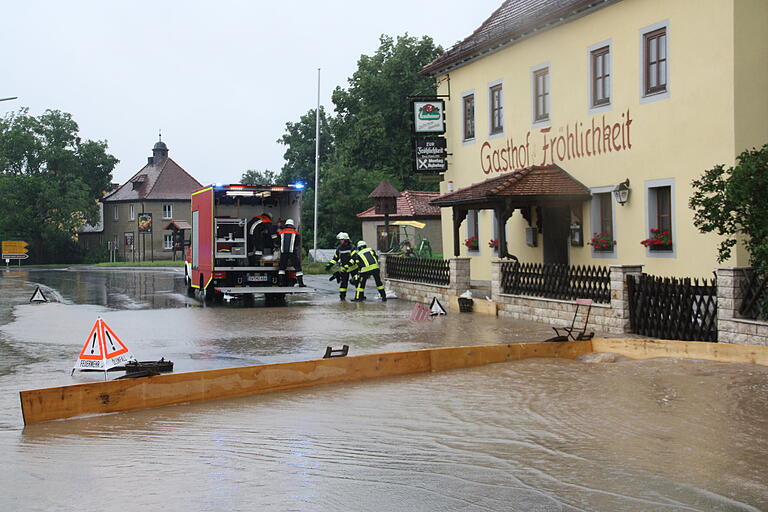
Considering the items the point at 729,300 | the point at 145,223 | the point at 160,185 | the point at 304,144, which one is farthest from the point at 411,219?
the point at 304,144

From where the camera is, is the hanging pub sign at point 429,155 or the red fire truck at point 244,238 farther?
the hanging pub sign at point 429,155

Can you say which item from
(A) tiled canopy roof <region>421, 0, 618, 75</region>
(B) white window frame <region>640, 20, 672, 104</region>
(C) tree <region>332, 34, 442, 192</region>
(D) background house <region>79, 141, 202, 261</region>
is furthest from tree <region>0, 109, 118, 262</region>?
(B) white window frame <region>640, 20, 672, 104</region>

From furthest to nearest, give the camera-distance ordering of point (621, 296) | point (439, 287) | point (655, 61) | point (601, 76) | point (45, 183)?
point (45, 183)
point (439, 287)
point (601, 76)
point (655, 61)
point (621, 296)

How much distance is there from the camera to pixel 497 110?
26484mm

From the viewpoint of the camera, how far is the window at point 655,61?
770 inches

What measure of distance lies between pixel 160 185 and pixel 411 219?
42.8 metres

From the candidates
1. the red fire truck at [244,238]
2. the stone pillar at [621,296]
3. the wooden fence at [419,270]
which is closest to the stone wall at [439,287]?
the wooden fence at [419,270]

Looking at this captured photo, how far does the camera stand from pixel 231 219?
2481 cm

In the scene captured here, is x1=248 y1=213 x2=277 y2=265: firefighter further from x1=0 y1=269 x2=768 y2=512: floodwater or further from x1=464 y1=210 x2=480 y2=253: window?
x1=0 y1=269 x2=768 y2=512: floodwater

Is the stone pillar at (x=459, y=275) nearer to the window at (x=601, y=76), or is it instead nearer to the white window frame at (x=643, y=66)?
the window at (x=601, y=76)

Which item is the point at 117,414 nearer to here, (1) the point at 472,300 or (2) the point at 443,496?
(2) the point at 443,496

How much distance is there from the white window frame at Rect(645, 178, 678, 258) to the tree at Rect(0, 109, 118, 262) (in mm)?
70947

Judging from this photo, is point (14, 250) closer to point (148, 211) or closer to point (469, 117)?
point (148, 211)

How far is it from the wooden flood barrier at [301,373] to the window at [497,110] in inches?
527
